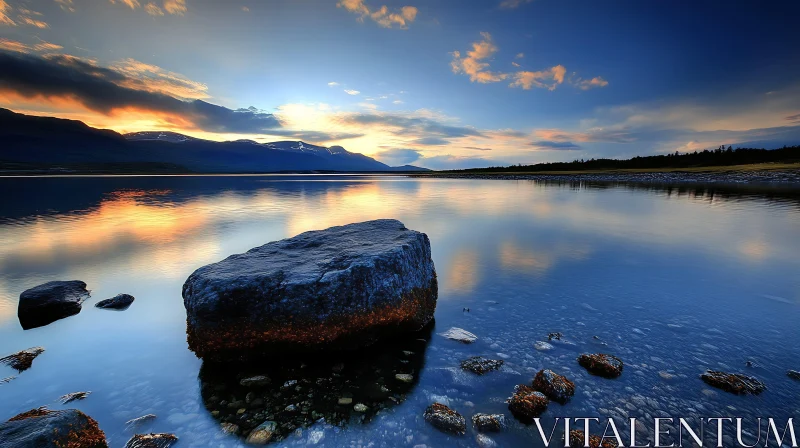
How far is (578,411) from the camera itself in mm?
4449

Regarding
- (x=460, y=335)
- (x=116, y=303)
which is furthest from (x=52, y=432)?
(x=116, y=303)

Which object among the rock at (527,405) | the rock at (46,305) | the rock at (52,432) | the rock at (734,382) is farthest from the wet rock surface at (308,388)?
the rock at (46,305)

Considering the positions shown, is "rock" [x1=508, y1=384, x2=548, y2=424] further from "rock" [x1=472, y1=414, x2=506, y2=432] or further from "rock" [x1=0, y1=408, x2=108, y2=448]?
"rock" [x1=0, y1=408, x2=108, y2=448]

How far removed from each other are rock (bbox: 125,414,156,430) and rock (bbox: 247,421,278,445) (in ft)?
5.00

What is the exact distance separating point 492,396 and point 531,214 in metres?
22.3

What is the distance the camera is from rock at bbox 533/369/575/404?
4621 mm

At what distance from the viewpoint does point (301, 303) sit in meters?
5.72

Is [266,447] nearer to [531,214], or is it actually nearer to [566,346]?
[566,346]

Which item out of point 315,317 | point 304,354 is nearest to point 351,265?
point 315,317

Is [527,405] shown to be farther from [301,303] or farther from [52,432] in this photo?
[52,432]

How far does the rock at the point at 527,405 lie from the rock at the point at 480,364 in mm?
715

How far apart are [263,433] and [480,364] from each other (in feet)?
11.2

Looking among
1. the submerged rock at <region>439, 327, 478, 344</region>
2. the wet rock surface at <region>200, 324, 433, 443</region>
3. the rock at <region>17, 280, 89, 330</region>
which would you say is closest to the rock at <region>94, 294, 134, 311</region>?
the rock at <region>17, 280, 89, 330</region>

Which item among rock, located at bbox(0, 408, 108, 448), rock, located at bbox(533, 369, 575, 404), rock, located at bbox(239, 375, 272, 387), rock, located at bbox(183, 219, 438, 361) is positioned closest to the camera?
rock, located at bbox(0, 408, 108, 448)
